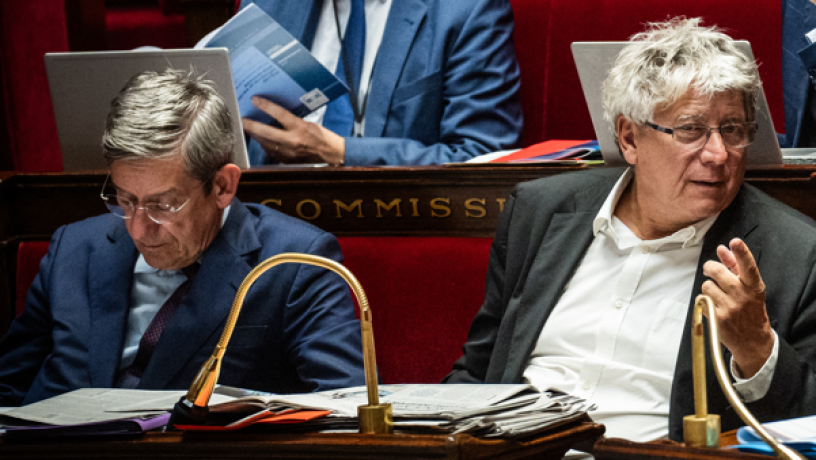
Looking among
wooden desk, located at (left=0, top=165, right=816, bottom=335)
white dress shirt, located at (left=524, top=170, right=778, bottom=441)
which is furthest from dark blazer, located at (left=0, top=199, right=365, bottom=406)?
white dress shirt, located at (left=524, top=170, right=778, bottom=441)

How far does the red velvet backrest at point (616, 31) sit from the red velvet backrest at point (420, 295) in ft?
2.86

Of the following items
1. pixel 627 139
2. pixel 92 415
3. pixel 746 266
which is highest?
pixel 627 139

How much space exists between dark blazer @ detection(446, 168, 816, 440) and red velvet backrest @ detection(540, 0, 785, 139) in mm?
943

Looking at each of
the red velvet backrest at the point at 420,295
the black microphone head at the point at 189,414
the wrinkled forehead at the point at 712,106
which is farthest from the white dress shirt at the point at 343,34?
the black microphone head at the point at 189,414

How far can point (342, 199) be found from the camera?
2184 millimetres

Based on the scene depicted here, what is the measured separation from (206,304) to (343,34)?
1.21 metres

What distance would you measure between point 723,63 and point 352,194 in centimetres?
89

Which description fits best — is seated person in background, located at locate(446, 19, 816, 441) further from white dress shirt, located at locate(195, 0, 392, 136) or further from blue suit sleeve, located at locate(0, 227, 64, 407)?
white dress shirt, located at locate(195, 0, 392, 136)

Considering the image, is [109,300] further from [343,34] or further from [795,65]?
[795,65]

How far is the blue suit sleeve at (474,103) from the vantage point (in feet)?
8.11

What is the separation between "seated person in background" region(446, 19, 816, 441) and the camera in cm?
159

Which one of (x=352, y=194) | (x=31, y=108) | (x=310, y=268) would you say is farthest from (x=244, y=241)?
(x=31, y=108)

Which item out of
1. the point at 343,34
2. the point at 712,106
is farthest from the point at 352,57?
the point at 712,106

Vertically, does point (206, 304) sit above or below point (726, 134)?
below
